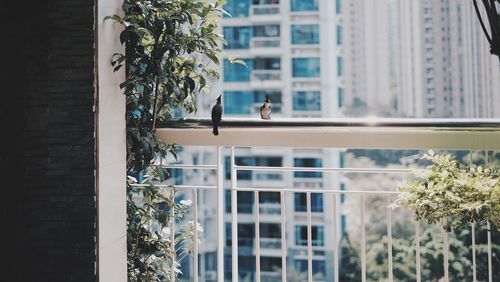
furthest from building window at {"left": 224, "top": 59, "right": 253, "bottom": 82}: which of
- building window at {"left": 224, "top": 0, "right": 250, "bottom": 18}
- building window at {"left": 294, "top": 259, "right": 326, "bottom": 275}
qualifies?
building window at {"left": 294, "top": 259, "right": 326, "bottom": 275}

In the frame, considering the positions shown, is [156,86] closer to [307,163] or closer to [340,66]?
[307,163]

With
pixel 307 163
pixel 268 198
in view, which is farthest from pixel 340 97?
pixel 268 198

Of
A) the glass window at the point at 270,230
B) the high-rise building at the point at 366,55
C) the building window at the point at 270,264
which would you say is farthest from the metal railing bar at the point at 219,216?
the glass window at the point at 270,230

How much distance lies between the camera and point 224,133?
2438 millimetres

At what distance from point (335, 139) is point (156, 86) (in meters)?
0.75

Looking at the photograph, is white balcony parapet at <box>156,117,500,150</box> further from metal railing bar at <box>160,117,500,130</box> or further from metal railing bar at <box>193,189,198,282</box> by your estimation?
metal railing bar at <box>193,189,198,282</box>

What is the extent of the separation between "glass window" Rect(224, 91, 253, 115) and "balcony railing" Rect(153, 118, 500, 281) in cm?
1068

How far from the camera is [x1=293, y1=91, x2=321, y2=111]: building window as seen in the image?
42.8ft

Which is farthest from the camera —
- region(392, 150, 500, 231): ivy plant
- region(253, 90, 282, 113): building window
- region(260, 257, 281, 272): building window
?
region(260, 257, 281, 272): building window
